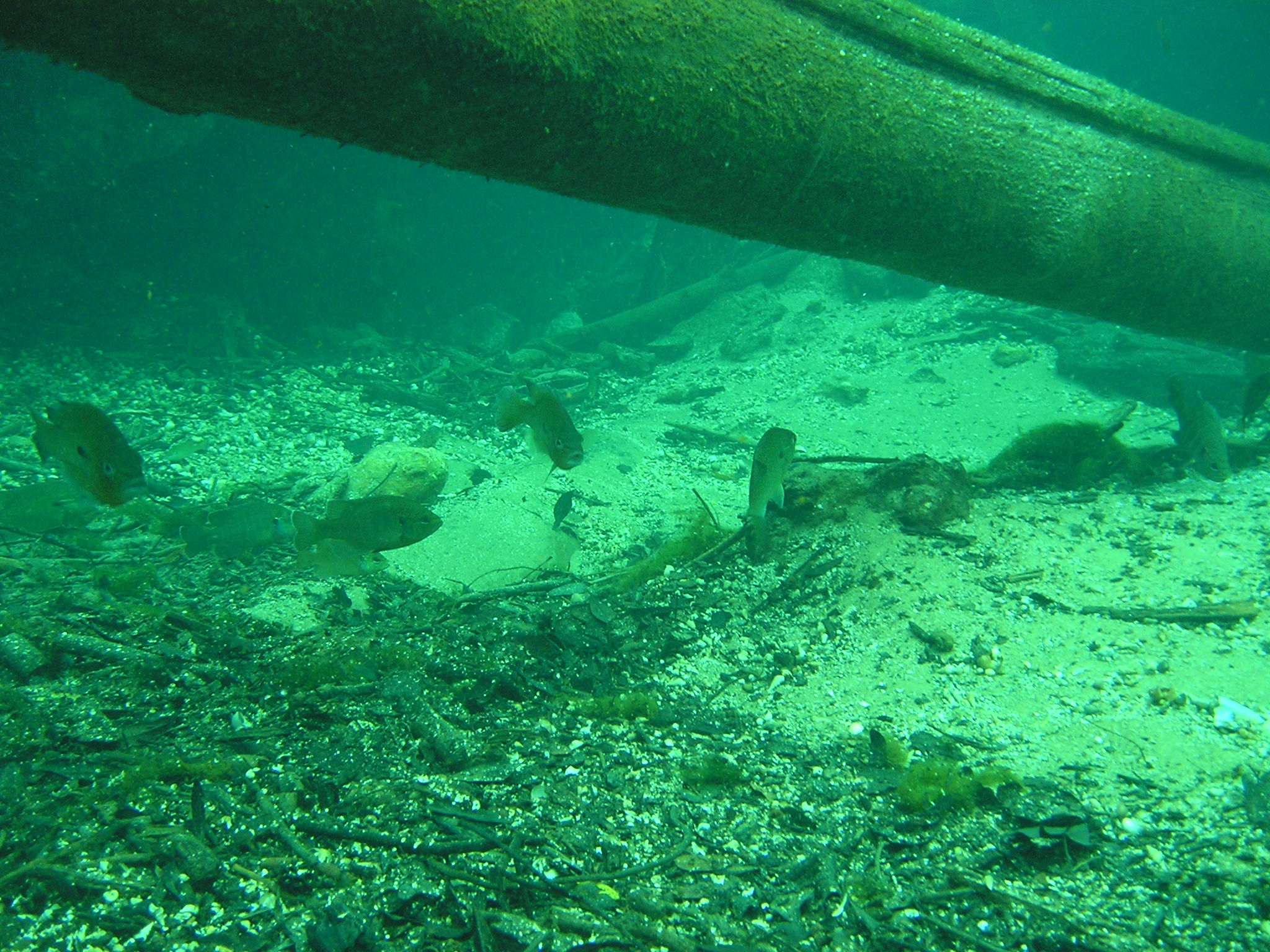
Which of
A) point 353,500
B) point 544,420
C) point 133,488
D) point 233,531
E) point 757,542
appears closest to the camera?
point 133,488

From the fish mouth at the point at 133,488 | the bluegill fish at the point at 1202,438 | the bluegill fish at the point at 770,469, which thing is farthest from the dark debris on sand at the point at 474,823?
the bluegill fish at the point at 1202,438

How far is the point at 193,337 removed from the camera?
1308 centimetres

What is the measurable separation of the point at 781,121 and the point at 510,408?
221cm

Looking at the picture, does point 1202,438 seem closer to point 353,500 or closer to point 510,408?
point 510,408

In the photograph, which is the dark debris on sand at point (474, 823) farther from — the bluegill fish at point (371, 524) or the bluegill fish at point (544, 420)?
the bluegill fish at point (544, 420)

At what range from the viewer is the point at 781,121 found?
9.86 ft

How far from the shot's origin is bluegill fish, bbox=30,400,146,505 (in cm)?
277

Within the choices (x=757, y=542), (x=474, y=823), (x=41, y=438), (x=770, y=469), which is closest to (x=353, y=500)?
(x=41, y=438)

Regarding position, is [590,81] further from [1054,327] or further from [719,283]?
[719,283]

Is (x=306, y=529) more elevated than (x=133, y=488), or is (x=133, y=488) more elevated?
(x=133, y=488)

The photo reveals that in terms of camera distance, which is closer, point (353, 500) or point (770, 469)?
point (353, 500)

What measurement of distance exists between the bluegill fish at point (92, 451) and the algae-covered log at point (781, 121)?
1.45 metres

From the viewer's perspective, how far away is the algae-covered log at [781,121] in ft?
7.03

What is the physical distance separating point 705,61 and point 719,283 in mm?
14445
